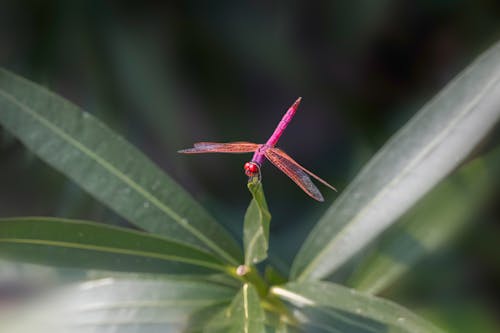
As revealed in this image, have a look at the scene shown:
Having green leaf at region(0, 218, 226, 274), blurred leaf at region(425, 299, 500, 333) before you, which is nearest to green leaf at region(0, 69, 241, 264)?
green leaf at region(0, 218, 226, 274)

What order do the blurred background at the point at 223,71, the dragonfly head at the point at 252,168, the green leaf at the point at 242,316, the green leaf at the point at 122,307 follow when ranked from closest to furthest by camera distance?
the green leaf at the point at 242,316 < the green leaf at the point at 122,307 < the dragonfly head at the point at 252,168 < the blurred background at the point at 223,71

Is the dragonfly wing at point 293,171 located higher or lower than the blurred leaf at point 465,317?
higher

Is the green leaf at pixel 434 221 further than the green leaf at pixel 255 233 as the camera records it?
Yes

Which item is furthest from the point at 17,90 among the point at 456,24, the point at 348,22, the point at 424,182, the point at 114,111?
the point at 456,24

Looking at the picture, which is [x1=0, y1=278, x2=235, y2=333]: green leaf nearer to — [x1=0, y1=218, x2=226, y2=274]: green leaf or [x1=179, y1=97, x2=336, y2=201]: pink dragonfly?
[x1=0, y1=218, x2=226, y2=274]: green leaf

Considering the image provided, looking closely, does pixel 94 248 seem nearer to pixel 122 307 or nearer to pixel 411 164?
pixel 122 307

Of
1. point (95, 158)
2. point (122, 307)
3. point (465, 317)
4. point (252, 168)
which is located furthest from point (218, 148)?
point (465, 317)

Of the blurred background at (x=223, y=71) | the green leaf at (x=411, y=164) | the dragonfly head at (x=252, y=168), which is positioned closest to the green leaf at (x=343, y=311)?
the green leaf at (x=411, y=164)

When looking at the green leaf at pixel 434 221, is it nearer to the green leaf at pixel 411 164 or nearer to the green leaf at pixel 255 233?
the green leaf at pixel 411 164

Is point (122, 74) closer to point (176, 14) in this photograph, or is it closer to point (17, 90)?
point (176, 14)
